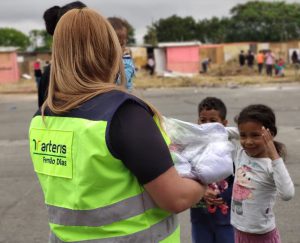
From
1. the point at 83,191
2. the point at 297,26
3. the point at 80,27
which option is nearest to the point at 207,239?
the point at 83,191

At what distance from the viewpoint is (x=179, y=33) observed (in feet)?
307

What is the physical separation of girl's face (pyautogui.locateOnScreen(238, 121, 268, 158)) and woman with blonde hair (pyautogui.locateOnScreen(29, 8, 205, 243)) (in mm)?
1201

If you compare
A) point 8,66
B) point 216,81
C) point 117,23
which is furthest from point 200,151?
point 8,66

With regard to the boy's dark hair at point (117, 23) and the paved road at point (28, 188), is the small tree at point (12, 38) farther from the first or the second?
the boy's dark hair at point (117, 23)

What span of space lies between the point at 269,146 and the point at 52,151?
4.43 ft

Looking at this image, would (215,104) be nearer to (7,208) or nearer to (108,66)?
(108,66)

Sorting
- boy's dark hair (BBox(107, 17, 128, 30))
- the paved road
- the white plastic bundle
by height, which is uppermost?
boy's dark hair (BBox(107, 17, 128, 30))

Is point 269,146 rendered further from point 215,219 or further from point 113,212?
point 113,212

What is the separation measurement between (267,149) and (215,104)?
3.40 feet

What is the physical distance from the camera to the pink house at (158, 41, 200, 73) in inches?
1467

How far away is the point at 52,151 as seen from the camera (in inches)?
71.2

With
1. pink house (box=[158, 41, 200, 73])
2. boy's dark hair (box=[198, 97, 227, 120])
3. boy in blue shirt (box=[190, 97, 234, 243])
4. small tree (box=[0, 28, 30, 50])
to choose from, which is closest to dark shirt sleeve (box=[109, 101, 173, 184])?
boy in blue shirt (box=[190, 97, 234, 243])

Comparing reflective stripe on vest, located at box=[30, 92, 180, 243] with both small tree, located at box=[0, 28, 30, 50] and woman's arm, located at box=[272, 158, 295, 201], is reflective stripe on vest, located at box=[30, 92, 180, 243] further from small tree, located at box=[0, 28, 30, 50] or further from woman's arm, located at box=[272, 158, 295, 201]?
small tree, located at box=[0, 28, 30, 50]

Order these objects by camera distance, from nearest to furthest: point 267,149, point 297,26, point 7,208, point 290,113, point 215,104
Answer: point 267,149
point 215,104
point 7,208
point 290,113
point 297,26
